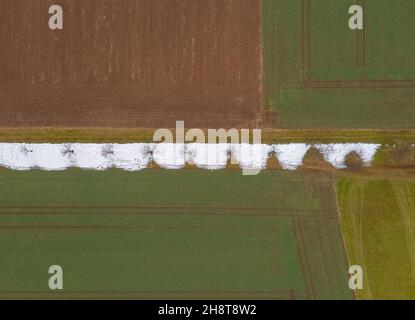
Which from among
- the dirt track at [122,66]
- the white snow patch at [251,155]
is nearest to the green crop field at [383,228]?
the white snow patch at [251,155]

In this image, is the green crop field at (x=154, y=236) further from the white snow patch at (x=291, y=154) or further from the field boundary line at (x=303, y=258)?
the white snow patch at (x=291, y=154)

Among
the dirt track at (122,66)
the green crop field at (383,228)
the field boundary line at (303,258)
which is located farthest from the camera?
the dirt track at (122,66)

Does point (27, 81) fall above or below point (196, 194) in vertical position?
above

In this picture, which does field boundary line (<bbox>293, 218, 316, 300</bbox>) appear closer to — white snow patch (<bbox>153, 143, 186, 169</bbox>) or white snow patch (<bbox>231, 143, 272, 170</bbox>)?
white snow patch (<bbox>231, 143, 272, 170</bbox>)

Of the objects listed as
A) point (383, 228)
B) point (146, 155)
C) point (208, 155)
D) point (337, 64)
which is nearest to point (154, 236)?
point (146, 155)

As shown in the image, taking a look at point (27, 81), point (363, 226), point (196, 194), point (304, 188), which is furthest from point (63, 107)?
point (363, 226)
